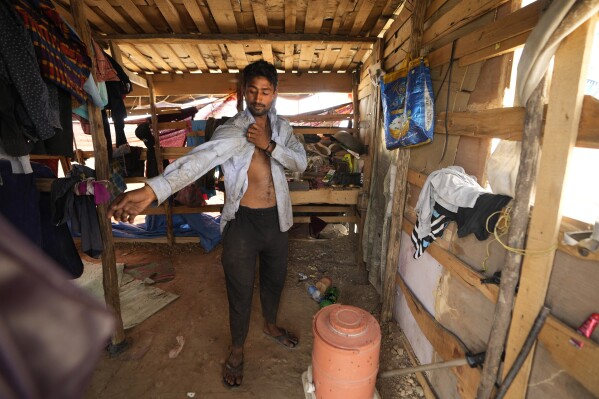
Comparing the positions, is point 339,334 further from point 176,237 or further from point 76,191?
point 176,237

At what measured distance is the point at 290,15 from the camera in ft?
11.3

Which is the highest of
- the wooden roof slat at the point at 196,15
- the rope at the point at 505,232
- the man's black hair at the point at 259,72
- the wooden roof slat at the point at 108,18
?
the wooden roof slat at the point at 196,15

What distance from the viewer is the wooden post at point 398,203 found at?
8.78 ft

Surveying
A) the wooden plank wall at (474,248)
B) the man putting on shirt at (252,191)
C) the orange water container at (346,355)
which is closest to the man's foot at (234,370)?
the man putting on shirt at (252,191)

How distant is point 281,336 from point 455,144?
2530mm

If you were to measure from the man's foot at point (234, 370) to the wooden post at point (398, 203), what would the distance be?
1677mm

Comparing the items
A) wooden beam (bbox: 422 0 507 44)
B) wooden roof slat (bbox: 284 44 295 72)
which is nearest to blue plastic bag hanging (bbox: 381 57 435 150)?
wooden beam (bbox: 422 0 507 44)

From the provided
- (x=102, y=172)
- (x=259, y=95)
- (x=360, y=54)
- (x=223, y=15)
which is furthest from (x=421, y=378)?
(x=360, y=54)

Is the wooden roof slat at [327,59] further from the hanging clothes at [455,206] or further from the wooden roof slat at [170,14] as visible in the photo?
the hanging clothes at [455,206]

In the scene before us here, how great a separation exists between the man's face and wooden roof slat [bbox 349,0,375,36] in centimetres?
159

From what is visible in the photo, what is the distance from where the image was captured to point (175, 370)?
2.87m

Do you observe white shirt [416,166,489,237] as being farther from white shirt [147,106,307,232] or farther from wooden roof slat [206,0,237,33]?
wooden roof slat [206,0,237,33]

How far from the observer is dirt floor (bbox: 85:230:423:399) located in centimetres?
266

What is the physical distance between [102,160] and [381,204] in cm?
317
